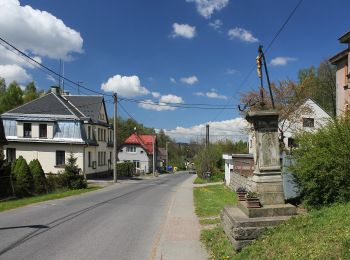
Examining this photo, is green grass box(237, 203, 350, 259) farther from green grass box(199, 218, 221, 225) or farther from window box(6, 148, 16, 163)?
window box(6, 148, 16, 163)

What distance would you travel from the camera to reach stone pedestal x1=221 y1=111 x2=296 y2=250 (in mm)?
8258

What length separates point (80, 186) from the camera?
3228 centimetres

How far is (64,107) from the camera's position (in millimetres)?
44562

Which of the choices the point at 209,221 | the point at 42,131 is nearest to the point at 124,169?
the point at 42,131

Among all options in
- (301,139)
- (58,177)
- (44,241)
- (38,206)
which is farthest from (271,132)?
(58,177)

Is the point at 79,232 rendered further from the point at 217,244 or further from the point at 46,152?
the point at 46,152

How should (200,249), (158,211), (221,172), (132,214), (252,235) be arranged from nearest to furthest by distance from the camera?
(252,235), (200,249), (132,214), (158,211), (221,172)

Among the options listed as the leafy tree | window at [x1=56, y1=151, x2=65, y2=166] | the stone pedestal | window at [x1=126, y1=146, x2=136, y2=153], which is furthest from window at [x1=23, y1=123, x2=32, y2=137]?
window at [x1=126, y1=146, x2=136, y2=153]

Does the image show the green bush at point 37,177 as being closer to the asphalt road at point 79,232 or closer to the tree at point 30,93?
the asphalt road at point 79,232

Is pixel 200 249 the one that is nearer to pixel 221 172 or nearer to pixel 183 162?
pixel 221 172

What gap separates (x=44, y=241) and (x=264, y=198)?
534 cm

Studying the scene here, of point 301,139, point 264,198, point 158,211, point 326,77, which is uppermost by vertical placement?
point 326,77

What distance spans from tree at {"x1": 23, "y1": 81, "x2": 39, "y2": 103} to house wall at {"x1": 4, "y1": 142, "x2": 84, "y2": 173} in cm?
2549

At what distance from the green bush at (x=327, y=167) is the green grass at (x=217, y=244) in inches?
86.7
